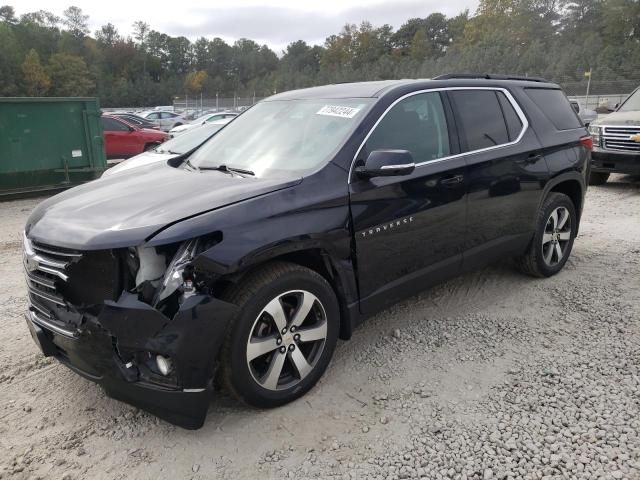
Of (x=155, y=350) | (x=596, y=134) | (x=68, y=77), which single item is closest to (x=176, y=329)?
(x=155, y=350)

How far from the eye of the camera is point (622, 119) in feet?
29.5

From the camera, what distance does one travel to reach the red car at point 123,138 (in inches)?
558

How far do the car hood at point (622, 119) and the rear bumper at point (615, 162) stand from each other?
509 mm

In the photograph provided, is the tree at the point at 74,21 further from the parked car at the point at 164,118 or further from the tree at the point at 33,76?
the parked car at the point at 164,118

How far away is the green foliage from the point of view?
52.1 metres

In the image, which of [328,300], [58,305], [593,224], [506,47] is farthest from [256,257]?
[506,47]

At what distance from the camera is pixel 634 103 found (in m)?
9.95

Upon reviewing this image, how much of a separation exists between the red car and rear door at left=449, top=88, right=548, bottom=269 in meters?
12.2

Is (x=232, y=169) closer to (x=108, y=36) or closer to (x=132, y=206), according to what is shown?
(x=132, y=206)

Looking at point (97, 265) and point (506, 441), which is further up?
point (97, 265)

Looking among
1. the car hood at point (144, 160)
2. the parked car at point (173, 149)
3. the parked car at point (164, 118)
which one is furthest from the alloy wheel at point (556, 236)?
the parked car at point (164, 118)

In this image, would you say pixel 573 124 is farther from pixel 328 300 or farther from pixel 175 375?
pixel 175 375

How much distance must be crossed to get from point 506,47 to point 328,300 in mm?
67605

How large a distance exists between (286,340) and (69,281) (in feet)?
3.78
